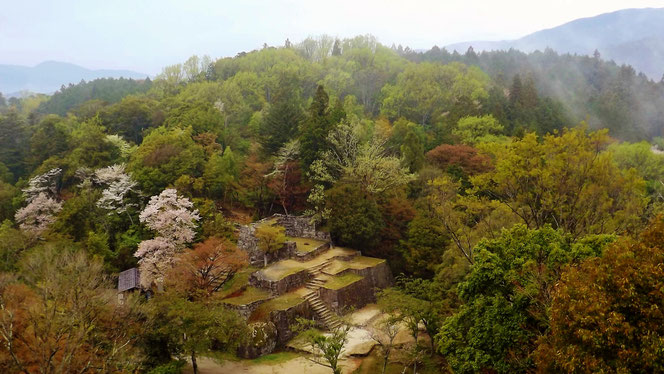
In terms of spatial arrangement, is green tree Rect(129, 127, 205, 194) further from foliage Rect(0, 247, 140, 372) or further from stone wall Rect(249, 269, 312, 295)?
stone wall Rect(249, 269, 312, 295)

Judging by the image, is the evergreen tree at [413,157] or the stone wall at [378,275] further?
the evergreen tree at [413,157]

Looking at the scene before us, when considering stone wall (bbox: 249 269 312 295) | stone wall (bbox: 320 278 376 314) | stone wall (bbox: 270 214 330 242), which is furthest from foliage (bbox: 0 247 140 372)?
stone wall (bbox: 270 214 330 242)

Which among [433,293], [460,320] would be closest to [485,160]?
[433,293]

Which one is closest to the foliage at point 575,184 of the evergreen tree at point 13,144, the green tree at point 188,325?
the green tree at point 188,325

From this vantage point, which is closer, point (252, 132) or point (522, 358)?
point (522, 358)

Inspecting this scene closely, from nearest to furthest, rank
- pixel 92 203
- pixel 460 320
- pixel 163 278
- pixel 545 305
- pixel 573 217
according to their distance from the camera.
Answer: pixel 545 305 → pixel 460 320 → pixel 573 217 → pixel 163 278 → pixel 92 203

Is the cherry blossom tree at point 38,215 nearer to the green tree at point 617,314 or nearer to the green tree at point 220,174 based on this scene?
the green tree at point 220,174

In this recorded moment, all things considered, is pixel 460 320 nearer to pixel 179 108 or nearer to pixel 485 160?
pixel 485 160
